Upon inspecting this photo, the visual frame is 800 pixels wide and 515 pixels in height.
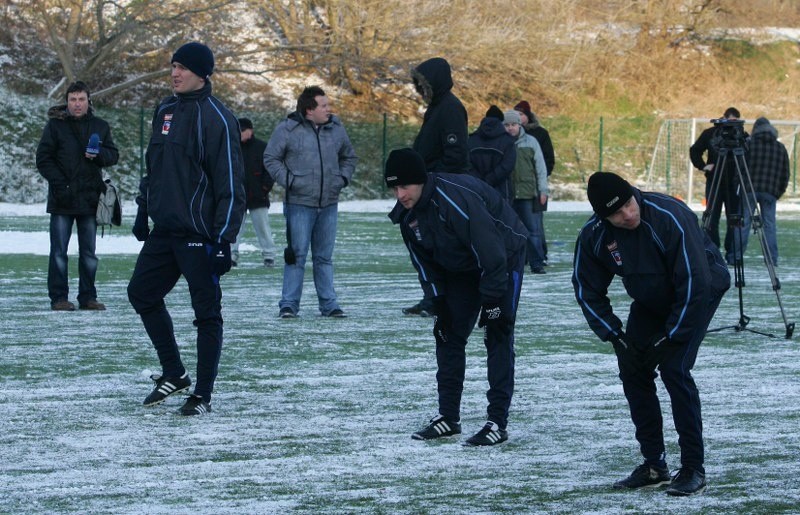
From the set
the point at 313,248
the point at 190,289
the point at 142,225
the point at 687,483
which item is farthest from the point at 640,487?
the point at 313,248

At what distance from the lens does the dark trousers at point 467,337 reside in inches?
263

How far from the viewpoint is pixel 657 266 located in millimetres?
5449

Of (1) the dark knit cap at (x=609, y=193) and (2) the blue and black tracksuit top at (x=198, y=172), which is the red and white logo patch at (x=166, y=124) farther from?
(1) the dark knit cap at (x=609, y=193)

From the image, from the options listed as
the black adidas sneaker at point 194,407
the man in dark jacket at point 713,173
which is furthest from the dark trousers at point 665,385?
the man in dark jacket at point 713,173

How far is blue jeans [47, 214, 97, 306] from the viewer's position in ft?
38.6

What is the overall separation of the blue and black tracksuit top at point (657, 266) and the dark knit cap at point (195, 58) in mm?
2588

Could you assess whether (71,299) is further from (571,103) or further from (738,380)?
(571,103)

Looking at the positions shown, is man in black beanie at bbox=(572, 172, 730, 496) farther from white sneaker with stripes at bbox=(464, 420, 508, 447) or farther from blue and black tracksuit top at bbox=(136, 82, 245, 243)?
blue and black tracksuit top at bbox=(136, 82, 245, 243)

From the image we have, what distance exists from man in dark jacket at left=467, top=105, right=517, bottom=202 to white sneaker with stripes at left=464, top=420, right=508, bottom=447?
19.5 feet

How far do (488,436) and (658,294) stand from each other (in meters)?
1.43

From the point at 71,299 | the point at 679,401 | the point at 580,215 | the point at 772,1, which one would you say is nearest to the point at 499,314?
the point at 679,401

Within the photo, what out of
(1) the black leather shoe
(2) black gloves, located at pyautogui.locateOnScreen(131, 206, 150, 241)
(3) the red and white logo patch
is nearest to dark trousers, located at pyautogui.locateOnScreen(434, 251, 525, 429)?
(1) the black leather shoe

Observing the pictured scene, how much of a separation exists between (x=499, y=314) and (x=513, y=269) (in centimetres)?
26

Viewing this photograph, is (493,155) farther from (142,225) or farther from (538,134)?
(142,225)
